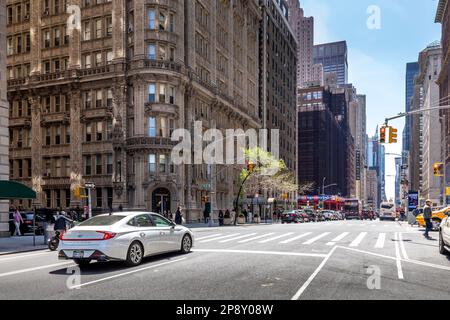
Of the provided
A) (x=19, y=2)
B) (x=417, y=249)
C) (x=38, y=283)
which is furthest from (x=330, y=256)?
(x=19, y=2)

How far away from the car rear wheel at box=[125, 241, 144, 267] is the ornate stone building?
3543 centimetres

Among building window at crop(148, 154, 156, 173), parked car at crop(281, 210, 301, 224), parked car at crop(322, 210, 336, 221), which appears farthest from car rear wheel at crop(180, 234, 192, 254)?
parked car at crop(322, 210, 336, 221)

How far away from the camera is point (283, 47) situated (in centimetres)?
Result: 10181

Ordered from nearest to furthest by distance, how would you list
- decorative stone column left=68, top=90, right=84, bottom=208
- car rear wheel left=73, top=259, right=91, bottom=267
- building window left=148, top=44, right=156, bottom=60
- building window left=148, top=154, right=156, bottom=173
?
car rear wheel left=73, top=259, right=91, bottom=267 < building window left=148, top=154, right=156, bottom=173 < building window left=148, top=44, right=156, bottom=60 < decorative stone column left=68, top=90, right=84, bottom=208

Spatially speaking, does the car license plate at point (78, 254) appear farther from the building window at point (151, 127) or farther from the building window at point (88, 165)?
the building window at point (88, 165)

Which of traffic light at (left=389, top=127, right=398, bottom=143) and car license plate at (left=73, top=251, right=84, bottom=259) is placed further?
traffic light at (left=389, top=127, right=398, bottom=143)

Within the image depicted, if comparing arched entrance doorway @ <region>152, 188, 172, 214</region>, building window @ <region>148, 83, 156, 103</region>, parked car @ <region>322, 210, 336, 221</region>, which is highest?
building window @ <region>148, 83, 156, 103</region>

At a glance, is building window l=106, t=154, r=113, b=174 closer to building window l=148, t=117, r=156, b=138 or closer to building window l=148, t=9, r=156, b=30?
building window l=148, t=117, r=156, b=138

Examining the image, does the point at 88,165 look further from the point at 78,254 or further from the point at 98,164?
the point at 78,254

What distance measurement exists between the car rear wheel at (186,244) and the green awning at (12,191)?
9105 millimetres

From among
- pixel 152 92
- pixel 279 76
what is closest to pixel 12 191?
pixel 152 92

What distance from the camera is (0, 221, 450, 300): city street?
8.80 meters

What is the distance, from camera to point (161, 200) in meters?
49.1
